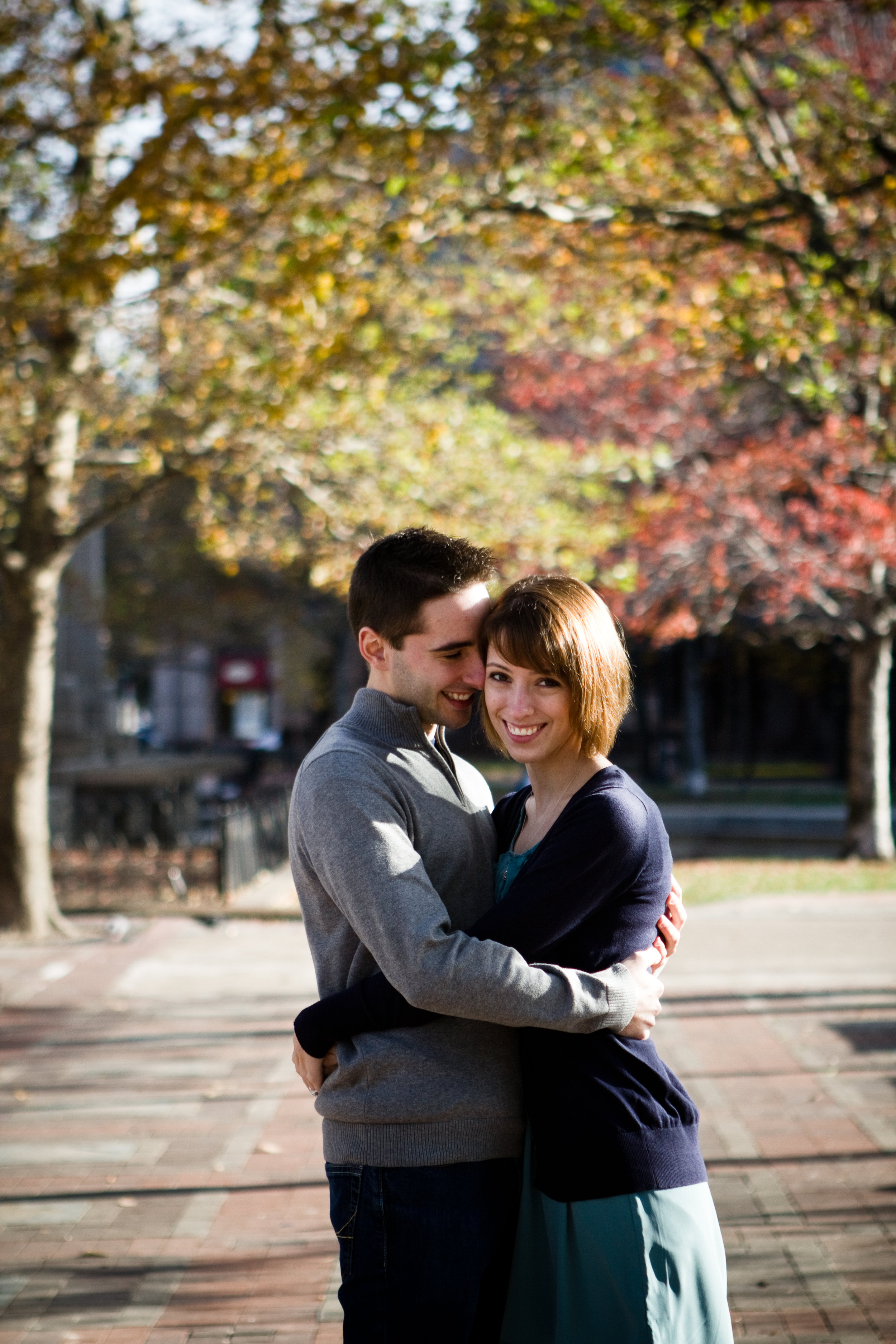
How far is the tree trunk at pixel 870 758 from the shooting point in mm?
15609

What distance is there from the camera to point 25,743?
429 inches

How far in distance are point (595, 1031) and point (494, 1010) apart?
0.81 ft

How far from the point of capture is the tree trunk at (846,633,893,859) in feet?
51.2

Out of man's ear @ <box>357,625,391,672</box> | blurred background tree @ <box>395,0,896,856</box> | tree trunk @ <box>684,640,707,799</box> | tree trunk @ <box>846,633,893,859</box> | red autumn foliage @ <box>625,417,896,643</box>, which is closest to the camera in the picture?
man's ear @ <box>357,625,391,672</box>

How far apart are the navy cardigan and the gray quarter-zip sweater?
43mm

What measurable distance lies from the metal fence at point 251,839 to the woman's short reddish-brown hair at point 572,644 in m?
9.61

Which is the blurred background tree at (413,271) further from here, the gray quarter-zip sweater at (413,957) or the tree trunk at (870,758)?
the gray quarter-zip sweater at (413,957)

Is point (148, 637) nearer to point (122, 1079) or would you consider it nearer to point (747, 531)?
point (747, 531)

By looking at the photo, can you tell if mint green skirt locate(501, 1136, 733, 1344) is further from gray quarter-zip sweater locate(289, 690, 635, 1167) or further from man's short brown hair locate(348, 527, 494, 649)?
man's short brown hair locate(348, 527, 494, 649)

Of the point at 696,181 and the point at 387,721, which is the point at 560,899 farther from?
the point at 696,181

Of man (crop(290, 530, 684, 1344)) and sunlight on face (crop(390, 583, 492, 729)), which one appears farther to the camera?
sunlight on face (crop(390, 583, 492, 729))

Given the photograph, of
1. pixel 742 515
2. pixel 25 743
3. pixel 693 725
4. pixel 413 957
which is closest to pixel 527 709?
pixel 413 957

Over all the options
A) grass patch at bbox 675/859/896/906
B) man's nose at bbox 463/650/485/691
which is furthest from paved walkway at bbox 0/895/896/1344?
grass patch at bbox 675/859/896/906

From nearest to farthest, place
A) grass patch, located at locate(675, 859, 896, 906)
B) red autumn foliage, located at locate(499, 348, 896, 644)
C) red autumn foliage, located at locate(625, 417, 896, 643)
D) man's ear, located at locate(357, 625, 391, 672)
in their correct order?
1. man's ear, located at locate(357, 625, 391, 672)
2. grass patch, located at locate(675, 859, 896, 906)
3. red autumn foliage, located at locate(625, 417, 896, 643)
4. red autumn foliage, located at locate(499, 348, 896, 644)
